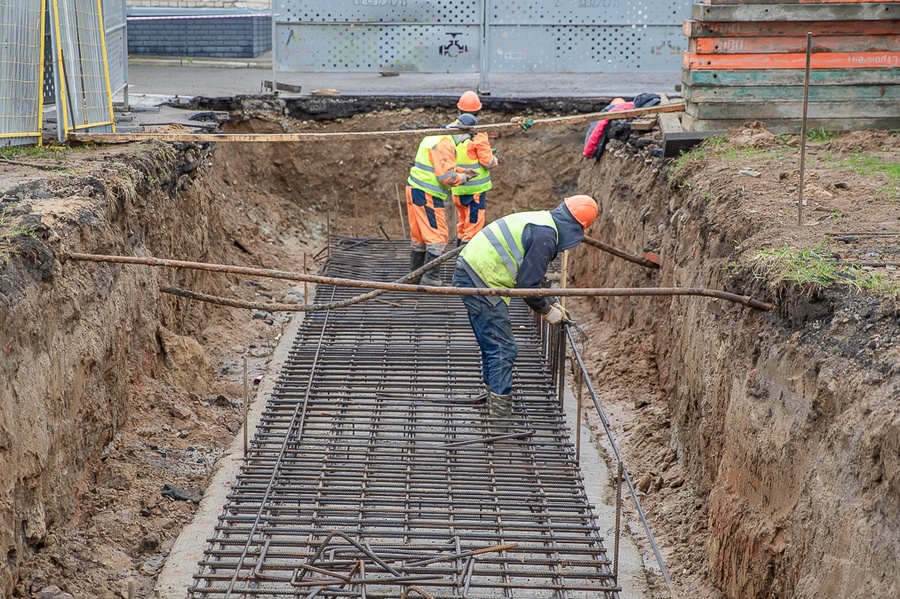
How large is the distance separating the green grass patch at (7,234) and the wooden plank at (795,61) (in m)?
5.52

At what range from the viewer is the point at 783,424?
13.6 feet

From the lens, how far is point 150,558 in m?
5.16

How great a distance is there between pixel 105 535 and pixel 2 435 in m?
1.18

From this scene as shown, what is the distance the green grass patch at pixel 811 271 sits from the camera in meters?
4.14

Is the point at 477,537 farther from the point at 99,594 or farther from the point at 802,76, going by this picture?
the point at 802,76

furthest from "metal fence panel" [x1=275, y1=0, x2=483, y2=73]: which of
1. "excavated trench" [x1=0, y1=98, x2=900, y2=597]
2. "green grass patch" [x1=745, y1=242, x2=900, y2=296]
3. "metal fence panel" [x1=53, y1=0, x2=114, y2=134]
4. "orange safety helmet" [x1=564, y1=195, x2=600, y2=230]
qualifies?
"green grass patch" [x1=745, y1=242, x2=900, y2=296]

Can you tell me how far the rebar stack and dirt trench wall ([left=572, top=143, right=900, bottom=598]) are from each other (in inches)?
28.7

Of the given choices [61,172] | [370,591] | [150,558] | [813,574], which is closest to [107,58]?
[61,172]

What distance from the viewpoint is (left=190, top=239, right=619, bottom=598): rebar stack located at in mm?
4500

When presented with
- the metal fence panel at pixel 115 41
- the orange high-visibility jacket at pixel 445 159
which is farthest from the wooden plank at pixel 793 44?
the metal fence panel at pixel 115 41

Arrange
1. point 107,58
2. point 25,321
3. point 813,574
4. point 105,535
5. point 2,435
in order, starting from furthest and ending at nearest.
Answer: point 107,58 → point 105,535 → point 25,321 → point 2,435 → point 813,574

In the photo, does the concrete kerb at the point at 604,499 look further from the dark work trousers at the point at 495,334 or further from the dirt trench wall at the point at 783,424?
the dark work trousers at the point at 495,334

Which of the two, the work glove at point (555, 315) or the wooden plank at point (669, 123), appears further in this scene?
the wooden plank at point (669, 123)

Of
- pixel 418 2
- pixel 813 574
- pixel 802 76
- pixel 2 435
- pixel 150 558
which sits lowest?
pixel 150 558
